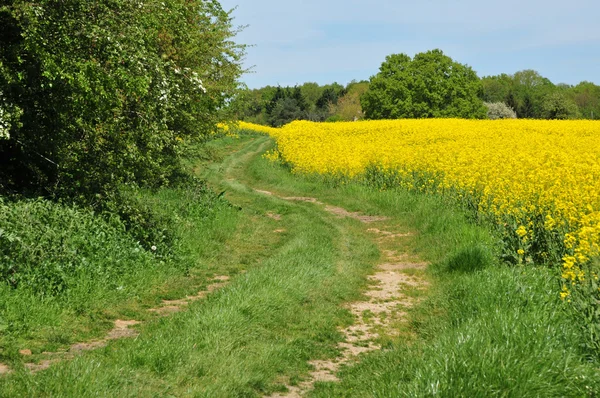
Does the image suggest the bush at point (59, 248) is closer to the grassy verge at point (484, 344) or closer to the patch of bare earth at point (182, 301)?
the patch of bare earth at point (182, 301)

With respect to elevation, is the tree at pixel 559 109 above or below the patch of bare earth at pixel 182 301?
above

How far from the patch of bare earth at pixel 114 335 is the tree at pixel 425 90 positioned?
221 ft

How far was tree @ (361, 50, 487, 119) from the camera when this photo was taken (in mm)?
74000

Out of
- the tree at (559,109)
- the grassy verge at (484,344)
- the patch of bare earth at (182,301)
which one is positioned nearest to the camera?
the grassy verge at (484,344)

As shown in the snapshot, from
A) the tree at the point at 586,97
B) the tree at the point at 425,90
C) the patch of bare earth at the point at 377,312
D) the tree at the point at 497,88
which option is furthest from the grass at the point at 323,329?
the tree at the point at 586,97

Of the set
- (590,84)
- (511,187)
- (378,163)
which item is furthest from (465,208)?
(590,84)

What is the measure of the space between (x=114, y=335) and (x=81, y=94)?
4.05 m

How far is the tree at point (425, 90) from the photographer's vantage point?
74.0 meters

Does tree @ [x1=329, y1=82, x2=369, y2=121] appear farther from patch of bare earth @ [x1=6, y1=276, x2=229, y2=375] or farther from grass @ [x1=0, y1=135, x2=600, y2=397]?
patch of bare earth @ [x1=6, y1=276, x2=229, y2=375]

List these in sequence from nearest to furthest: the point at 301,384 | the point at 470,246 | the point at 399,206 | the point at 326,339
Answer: the point at 301,384
the point at 326,339
the point at 470,246
the point at 399,206

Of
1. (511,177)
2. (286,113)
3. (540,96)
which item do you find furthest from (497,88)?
(511,177)

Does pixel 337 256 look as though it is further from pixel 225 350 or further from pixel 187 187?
pixel 187 187

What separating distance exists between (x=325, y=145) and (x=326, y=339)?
21.0m

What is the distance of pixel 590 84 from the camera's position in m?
150
